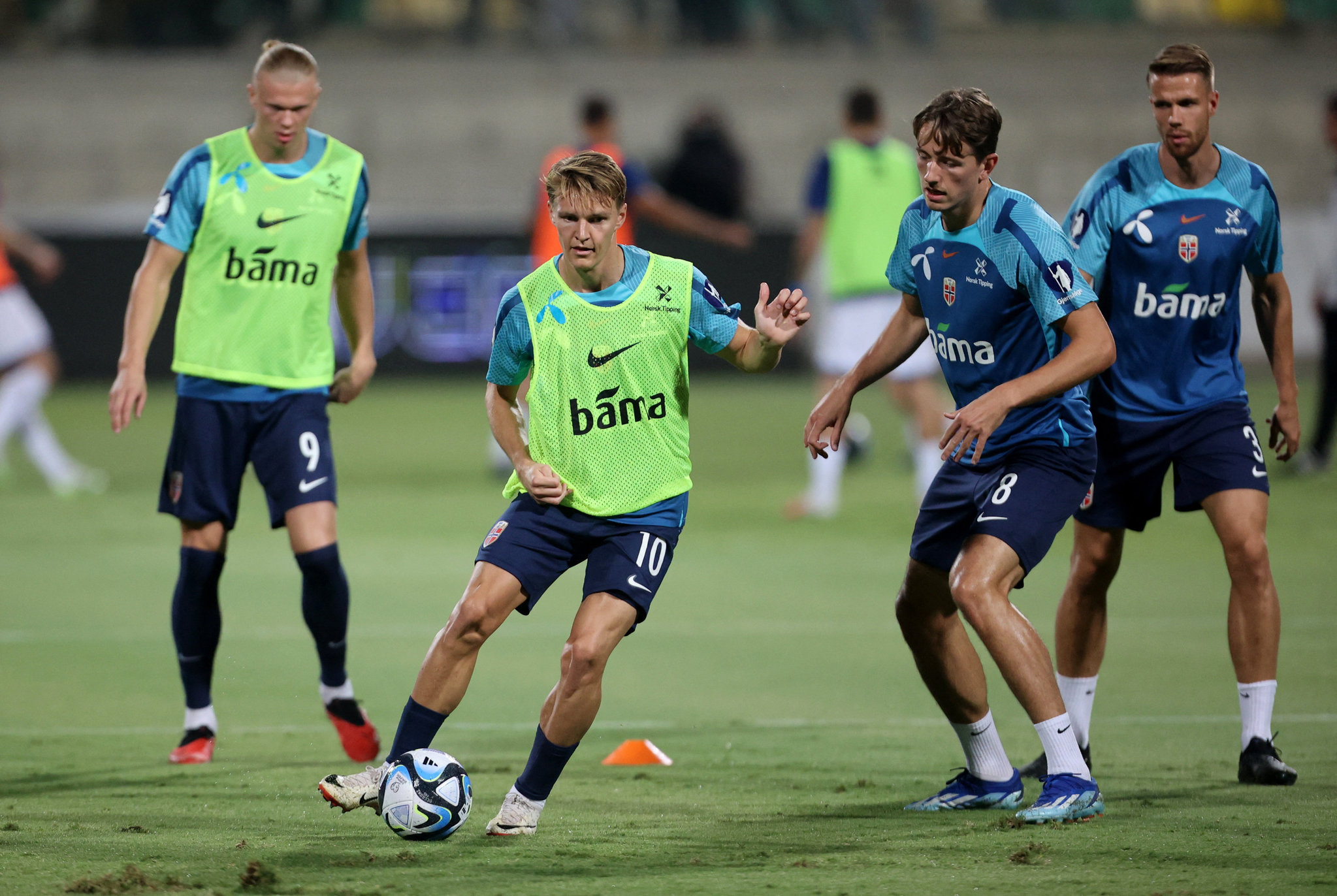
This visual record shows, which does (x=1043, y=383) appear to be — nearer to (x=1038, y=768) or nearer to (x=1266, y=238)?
→ (x=1266, y=238)

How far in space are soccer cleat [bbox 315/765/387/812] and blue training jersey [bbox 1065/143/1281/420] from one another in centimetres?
270

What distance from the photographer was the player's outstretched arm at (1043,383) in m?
5.02

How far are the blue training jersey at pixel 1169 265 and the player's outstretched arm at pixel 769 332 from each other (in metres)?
1.16

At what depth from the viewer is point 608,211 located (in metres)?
5.02

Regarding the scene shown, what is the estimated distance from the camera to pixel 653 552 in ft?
17.0

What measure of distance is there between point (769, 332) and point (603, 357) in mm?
477

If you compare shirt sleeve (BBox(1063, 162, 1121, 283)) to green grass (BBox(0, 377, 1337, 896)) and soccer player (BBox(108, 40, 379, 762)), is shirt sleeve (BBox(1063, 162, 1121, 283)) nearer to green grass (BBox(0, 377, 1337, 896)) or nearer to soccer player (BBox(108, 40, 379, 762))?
green grass (BBox(0, 377, 1337, 896))

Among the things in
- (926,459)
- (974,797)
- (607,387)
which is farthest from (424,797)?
(926,459)

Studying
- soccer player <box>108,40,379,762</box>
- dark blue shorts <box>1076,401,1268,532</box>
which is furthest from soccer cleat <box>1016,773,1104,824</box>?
soccer player <box>108,40,379,762</box>

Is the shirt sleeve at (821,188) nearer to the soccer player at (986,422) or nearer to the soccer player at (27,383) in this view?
the soccer player at (27,383)

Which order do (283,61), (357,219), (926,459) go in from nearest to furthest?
(283,61) → (357,219) → (926,459)

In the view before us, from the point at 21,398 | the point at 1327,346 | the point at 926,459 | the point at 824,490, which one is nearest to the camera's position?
the point at 926,459

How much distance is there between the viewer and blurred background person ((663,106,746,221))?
2255 centimetres

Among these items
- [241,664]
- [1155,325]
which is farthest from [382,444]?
[1155,325]
